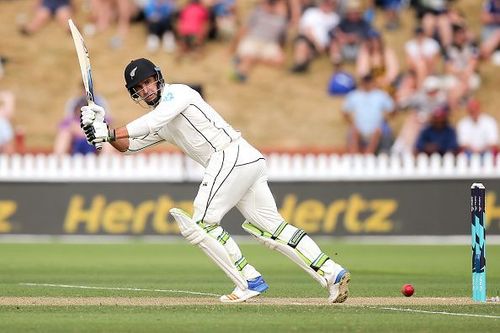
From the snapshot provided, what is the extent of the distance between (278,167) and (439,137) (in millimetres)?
2791

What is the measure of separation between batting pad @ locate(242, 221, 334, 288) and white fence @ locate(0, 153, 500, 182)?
1084 centimetres

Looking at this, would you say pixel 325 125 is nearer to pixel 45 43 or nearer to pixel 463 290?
pixel 45 43

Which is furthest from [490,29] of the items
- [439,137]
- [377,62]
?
[439,137]

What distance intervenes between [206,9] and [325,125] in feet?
10.7

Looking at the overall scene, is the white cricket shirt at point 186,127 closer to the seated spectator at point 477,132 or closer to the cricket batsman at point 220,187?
the cricket batsman at point 220,187

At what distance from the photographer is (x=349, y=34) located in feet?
87.5

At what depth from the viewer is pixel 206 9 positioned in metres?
27.4

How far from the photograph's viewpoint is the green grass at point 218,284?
10078 millimetres

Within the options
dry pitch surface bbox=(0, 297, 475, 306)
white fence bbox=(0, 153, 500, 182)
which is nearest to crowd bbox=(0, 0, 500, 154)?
white fence bbox=(0, 153, 500, 182)

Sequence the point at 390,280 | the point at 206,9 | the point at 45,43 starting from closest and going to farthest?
1. the point at 390,280
2. the point at 206,9
3. the point at 45,43

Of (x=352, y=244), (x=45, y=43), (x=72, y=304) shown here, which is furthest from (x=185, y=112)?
(x=45, y=43)

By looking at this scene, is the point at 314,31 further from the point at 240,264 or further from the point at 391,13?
the point at 240,264

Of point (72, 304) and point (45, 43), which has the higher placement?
point (45, 43)

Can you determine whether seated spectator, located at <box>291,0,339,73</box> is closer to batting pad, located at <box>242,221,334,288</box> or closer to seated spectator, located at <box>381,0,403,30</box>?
seated spectator, located at <box>381,0,403,30</box>
